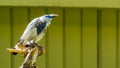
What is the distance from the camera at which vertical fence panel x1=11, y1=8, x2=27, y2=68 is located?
180 centimetres

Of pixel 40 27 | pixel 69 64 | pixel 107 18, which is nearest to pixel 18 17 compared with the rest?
pixel 69 64

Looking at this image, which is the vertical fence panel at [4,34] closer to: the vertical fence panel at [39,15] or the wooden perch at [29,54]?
the vertical fence panel at [39,15]

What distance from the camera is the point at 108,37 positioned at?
6.39 ft

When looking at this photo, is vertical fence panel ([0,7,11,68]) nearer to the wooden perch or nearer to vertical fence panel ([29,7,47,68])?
vertical fence panel ([29,7,47,68])

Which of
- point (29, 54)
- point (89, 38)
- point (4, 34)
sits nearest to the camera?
point (29, 54)

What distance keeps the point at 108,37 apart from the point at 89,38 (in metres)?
0.11

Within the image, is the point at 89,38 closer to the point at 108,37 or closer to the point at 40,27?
the point at 108,37

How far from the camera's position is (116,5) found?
69.3 inches

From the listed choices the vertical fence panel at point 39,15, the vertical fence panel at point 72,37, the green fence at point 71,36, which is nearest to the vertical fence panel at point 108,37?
the green fence at point 71,36

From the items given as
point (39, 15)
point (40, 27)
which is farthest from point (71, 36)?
point (40, 27)

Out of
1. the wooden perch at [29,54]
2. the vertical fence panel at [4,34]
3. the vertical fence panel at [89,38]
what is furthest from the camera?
the vertical fence panel at [89,38]

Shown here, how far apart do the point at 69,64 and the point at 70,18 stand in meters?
0.24

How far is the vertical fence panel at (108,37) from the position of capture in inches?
76.5

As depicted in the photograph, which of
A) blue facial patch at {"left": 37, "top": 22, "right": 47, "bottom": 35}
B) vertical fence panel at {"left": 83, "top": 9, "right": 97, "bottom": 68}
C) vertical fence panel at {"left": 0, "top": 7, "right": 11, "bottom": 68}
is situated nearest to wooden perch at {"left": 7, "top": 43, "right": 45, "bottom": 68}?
blue facial patch at {"left": 37, "top": 22, "right": 47, "bottom": 35}
